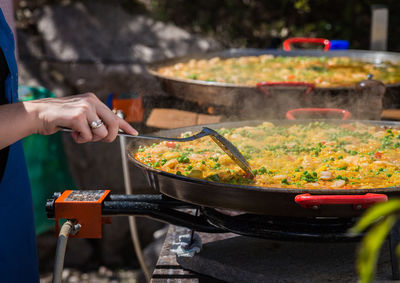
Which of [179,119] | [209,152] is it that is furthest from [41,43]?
[209,152]

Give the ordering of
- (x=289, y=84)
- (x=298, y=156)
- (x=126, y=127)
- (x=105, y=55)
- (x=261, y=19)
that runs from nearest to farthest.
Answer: (x=126, y=127)
(x=298, y=156)
(x=289, y=84)
(x=105, y=55)
(x=261, y=19)

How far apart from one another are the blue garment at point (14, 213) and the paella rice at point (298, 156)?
0.49 m

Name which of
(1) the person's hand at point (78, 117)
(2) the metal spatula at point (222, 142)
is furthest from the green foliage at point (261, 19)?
(1) the person's hand at point (78, 117)

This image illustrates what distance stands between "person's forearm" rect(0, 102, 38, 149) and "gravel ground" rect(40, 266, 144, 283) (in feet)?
12.9

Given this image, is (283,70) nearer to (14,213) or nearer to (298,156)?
(298,156)

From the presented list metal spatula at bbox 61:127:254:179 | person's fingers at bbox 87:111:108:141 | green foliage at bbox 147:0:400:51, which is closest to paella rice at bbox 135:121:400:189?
metal spatula at bbox 61:127:254:179

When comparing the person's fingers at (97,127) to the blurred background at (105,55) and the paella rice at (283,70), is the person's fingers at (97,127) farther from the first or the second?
the blurred background at (105,55)

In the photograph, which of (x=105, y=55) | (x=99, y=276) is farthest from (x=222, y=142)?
(x=105, y=55)

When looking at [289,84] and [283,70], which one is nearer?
[289,84]

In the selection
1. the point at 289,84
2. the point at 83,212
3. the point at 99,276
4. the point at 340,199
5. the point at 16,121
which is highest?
the point at 16,121

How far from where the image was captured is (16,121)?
1359 millimetres

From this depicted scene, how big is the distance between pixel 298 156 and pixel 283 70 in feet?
5.39

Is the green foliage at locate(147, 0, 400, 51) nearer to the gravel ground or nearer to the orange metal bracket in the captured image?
the gravel ground

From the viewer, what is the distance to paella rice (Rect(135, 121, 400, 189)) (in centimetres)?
165
